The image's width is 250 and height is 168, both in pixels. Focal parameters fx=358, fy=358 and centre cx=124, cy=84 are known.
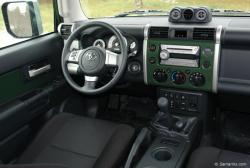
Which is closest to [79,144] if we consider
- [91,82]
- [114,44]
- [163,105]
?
[91,82]

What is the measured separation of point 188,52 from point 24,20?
4.11ft

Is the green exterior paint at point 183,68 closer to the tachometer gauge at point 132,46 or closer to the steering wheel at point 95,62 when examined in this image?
the tachometer gauge at point 132,46

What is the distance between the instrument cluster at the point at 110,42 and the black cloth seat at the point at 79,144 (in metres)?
0.51

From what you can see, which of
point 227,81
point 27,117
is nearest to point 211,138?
point 227,81

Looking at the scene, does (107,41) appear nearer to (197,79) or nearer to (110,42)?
(110,42)

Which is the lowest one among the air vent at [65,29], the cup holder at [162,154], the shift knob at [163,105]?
the cup holder at [162,154]

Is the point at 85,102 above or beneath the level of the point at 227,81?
beneath

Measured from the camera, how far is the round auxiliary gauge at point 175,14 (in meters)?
2.39

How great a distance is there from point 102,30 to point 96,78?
455mm

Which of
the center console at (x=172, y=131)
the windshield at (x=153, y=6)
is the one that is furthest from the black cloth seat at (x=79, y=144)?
the windshield at (x=153, y=6)

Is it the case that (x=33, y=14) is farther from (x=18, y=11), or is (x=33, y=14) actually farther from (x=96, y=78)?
(x=96, y=78)

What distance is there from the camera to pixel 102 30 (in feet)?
8.30

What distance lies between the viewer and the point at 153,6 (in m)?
2.79

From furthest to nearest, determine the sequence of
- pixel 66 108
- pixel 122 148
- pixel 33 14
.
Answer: pixel 66 108 < pixel 33 14 < pixel 122 148
